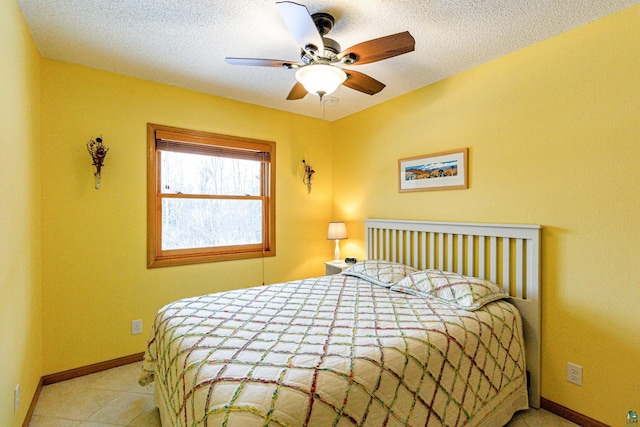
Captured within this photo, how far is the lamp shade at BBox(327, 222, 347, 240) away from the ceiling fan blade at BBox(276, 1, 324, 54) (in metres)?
2.18

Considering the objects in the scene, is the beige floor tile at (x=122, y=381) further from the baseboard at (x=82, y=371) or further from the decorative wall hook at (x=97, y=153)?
the decorative wall hook at (x=97, y=153)

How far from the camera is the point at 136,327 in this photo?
282 centimetres

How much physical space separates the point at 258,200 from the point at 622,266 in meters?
3.07

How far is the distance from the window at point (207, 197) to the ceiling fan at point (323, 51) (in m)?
1.38

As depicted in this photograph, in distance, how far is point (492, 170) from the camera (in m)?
2.50

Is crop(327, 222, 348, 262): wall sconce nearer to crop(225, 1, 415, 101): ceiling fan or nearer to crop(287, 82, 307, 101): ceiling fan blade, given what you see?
crop(287, 82, 307, 101): ceiling fan blade

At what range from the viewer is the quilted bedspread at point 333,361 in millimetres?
1175

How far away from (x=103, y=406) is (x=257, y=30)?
2765mm

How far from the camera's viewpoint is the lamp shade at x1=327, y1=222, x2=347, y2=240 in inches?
144

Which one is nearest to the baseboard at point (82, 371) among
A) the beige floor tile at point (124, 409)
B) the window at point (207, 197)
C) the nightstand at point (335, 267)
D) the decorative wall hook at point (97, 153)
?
the beige floor tile at point (124, 409)

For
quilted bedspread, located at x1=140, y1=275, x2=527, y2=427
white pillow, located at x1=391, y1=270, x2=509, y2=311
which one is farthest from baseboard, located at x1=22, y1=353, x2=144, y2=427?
white pillow, located at x1=391, y1=270, x2=509, y2=311

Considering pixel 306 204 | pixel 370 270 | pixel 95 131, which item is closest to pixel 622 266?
pixel 370 270

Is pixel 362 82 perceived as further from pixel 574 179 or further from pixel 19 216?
pixel 19 216

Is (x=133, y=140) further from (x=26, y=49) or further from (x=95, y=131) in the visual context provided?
(x=26, y=49)
